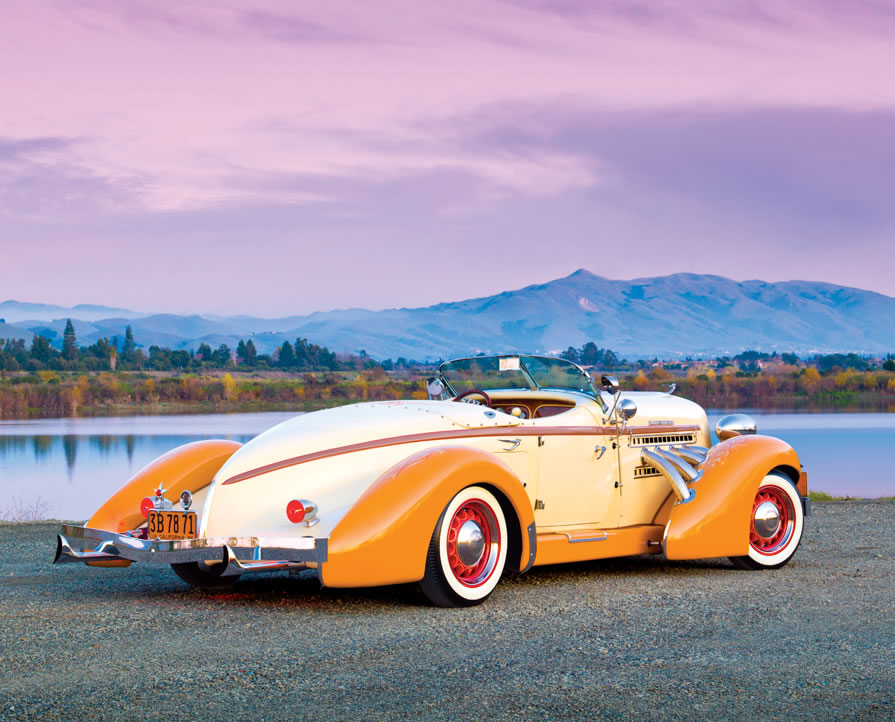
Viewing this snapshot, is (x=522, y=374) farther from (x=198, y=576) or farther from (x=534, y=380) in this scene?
(x=198, y=576)

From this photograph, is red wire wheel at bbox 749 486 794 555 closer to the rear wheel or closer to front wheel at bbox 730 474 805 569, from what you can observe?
front wheel at bbox 730 474 805 569

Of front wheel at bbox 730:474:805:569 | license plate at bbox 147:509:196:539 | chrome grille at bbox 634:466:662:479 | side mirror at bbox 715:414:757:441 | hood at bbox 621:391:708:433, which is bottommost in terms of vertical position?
front wheel at bbox 730:474:805:569

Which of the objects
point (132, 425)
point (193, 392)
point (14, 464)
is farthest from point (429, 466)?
point (193, 392)

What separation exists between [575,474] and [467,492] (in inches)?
60.4

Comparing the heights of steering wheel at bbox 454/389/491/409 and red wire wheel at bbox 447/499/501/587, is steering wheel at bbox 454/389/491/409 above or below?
above

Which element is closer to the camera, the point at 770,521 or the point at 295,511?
the point at 295,511

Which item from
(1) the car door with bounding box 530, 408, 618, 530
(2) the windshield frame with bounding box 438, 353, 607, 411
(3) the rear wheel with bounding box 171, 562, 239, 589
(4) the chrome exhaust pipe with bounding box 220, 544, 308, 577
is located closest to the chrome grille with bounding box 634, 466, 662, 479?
(1) the car door with bounding box 530, 408, 618, 530

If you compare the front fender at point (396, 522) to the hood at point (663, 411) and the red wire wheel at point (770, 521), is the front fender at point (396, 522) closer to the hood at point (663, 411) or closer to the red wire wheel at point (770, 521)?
the hood at point (663, 411)

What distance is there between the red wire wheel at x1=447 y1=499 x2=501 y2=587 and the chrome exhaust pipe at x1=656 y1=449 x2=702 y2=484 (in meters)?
2.32

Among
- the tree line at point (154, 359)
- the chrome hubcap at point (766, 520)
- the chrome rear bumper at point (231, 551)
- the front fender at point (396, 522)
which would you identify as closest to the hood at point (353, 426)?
the front fender at point (396, 522)

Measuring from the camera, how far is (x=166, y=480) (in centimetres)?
879

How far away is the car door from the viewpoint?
8273 millimetres

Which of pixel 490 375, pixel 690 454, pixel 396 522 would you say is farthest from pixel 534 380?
pixel 396 522

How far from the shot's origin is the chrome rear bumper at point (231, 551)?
6.73 meters
